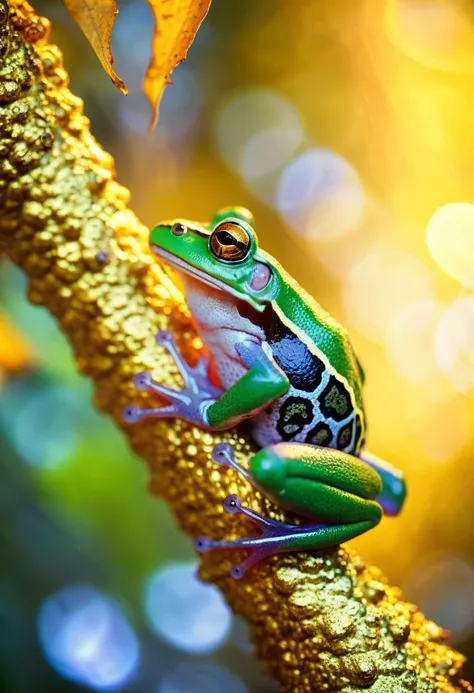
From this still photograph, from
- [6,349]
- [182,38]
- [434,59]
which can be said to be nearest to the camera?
[182,38]

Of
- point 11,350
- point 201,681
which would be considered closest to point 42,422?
point 11,350

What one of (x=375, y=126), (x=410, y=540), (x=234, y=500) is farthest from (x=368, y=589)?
(x=375, y=126)

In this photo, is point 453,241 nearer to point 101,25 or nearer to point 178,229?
point 178,229

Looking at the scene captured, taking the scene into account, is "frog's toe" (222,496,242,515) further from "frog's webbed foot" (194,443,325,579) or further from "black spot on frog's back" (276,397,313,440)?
"black spot on frog's back" (276,397,313,440)

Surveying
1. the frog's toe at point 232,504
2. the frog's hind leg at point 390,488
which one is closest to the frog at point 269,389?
the frog's toe at point 232,504

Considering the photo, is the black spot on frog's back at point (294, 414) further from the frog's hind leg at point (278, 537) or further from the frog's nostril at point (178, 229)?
the frog's nostril at point (178, 229)

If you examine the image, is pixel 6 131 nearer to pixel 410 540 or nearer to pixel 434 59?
pixel 434 59
